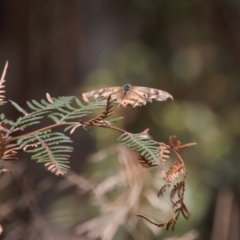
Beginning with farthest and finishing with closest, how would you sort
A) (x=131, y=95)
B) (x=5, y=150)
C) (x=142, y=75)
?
1. (x=142, y=75)
2. (x=131, y=95)
3. (x=5, y=150)

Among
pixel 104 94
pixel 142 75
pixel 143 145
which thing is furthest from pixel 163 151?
pixel 142 75

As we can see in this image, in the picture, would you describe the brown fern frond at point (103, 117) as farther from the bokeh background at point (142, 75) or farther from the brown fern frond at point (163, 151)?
the bokeh background at point (142, 75)

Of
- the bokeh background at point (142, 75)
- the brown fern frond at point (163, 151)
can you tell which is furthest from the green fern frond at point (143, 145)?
the bokeh background at point (142, 75)

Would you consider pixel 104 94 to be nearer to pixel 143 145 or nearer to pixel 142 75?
pixel 143 145

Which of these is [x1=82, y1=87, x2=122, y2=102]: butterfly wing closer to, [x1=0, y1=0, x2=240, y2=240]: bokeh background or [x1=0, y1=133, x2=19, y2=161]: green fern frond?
[x1=0, y1=133, x2=19, y2=161]: green fern frond

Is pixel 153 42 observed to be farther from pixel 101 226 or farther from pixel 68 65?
pixel 101 226

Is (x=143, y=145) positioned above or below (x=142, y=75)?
above
